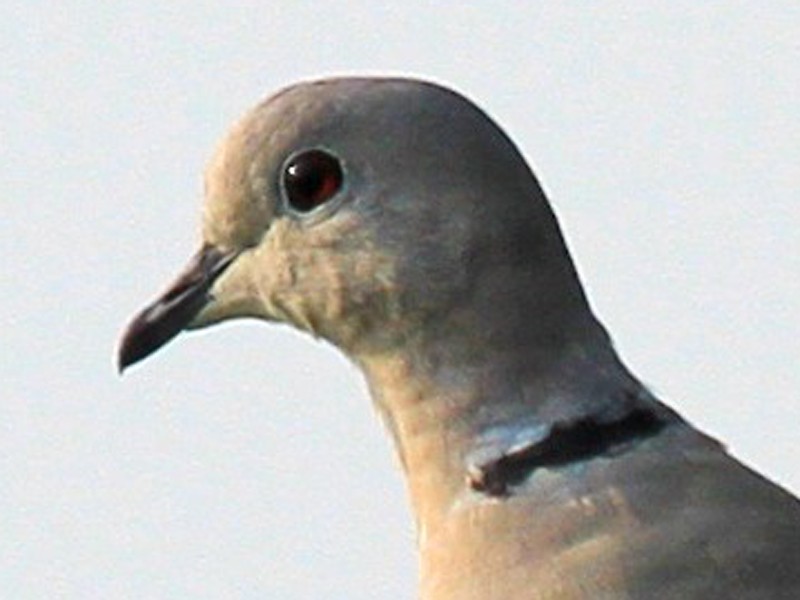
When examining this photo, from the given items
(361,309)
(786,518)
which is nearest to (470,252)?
(361,309)

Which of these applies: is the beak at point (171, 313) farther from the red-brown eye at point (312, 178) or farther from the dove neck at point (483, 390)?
the dove neck at point (483, 390)

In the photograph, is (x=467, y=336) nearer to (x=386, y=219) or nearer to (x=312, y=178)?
(x=386, y=219)

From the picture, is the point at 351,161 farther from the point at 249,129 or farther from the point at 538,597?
the point at 538,597

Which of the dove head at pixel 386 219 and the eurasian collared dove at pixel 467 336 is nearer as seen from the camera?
the eurasian collared dove at pixel 467 336

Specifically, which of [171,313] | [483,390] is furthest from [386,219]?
[171,313]

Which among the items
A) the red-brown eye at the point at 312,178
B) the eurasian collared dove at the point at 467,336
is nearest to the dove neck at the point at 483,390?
the eurasian collared dove at the point at 467,336

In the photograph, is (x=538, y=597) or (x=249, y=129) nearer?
(x=538, y=597)

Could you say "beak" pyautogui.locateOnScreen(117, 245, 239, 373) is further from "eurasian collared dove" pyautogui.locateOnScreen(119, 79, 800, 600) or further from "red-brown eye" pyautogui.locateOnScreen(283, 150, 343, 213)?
"red-brown eye" pyautogui.locateOnScreen(283, 150, 343, 213)
